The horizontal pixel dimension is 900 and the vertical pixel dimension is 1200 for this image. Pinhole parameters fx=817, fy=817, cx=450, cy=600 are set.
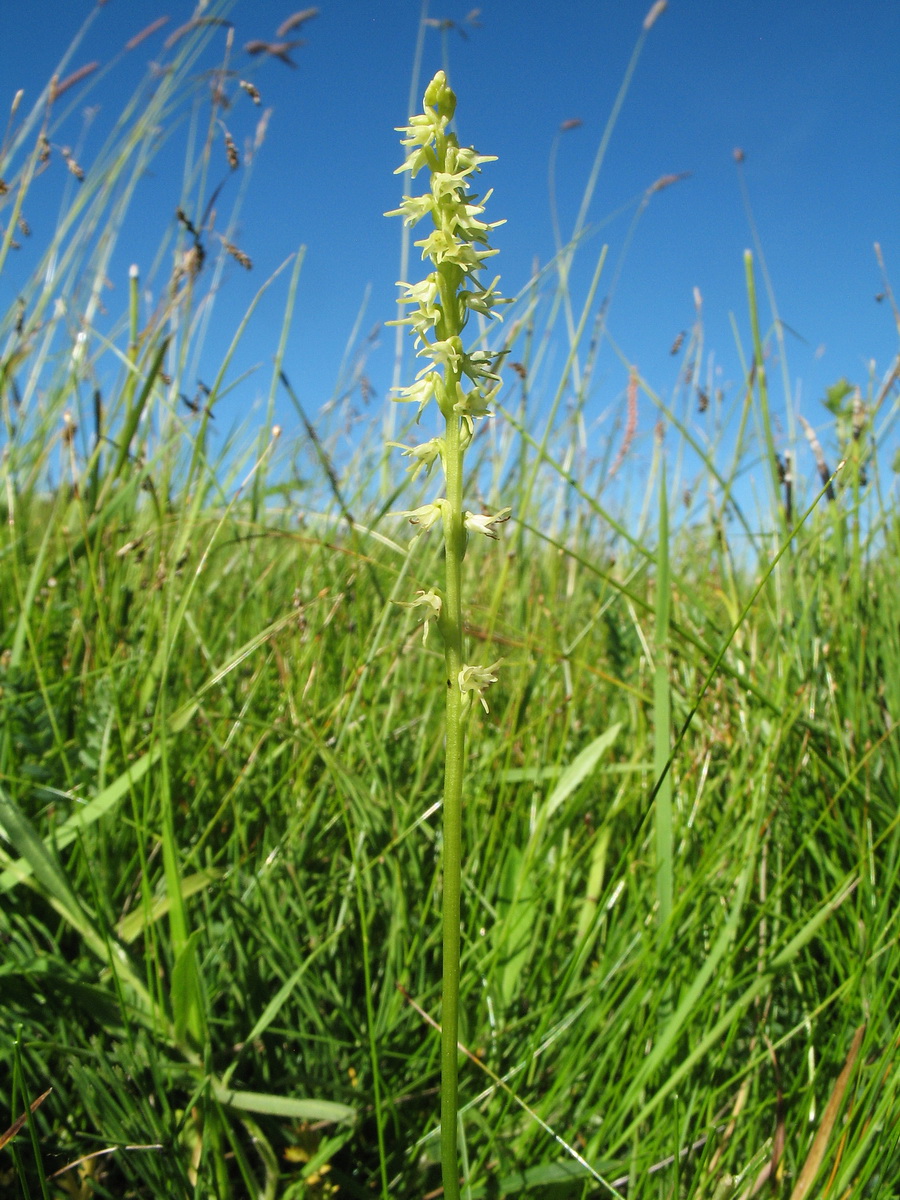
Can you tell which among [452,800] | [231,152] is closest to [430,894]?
[452,800]

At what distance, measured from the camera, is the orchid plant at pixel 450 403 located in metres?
0.82

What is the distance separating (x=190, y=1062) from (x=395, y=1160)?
337 millimetres

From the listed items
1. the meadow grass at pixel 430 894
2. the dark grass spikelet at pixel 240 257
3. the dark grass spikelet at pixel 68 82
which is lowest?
the meadow grass at pixel 430 894

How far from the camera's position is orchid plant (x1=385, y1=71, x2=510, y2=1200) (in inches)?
32.4

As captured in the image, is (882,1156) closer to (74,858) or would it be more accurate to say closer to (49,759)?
(74,858)

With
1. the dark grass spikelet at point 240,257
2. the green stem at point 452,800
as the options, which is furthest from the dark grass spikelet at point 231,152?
the green stem at point 452,800

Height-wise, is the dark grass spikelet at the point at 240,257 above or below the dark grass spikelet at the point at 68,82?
below

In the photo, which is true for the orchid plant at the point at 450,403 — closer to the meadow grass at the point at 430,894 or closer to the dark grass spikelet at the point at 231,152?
the meadow grass at the point at 430,894

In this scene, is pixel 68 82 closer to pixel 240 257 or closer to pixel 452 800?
pixel 240 257

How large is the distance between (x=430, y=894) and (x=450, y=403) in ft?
2.85

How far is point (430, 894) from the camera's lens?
1.38 meters

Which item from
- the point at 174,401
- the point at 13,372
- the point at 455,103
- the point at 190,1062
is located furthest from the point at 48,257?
the point at 190,1062

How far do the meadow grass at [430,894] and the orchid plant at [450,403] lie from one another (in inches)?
10.4

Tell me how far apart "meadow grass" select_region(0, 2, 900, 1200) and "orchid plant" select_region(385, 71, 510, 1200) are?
10.4 inches
